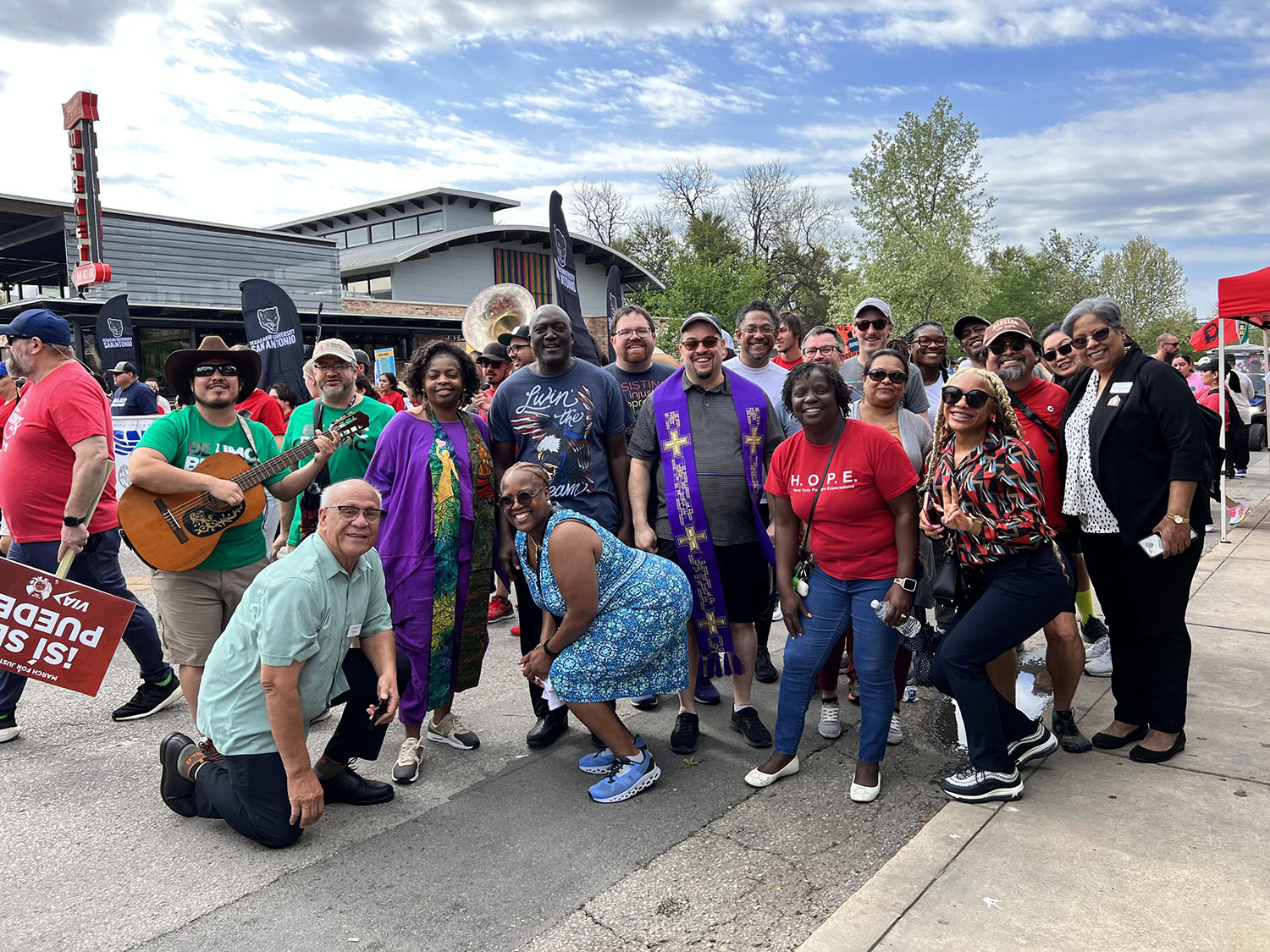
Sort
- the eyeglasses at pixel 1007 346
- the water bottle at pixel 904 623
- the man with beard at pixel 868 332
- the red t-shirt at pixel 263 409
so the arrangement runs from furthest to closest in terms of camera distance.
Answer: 1. the red t-shirt at pixel 263 409
2. the man with beard at pixel 868 332
3. the eyeglasses at pixel 1007 346
4. the water bottle at pixel 904 623

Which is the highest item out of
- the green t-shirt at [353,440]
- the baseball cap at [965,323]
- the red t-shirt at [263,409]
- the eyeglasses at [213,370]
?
the baseball cap at [965,323]

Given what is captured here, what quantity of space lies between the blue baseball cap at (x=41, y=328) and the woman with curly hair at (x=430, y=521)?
1895 millimetres

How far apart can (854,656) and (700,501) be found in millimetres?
1022

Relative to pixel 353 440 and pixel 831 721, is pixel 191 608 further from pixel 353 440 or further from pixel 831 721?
pixel 831 721

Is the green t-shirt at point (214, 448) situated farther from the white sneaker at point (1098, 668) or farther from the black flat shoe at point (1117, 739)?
the white sneaker at point (1098, 668)

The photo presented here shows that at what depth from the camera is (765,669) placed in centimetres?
499

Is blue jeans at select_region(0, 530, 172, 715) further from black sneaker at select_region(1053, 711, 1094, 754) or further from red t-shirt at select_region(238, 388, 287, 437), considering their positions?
black sneaker at select_region(1053, 711, 1094, 754)

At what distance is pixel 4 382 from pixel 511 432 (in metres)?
5.54

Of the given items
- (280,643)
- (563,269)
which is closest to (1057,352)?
(563,269)

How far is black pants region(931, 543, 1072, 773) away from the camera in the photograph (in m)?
3.25

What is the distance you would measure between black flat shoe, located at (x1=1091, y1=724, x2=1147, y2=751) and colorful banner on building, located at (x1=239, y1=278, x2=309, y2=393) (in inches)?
347

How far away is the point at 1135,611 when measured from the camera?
3711mm

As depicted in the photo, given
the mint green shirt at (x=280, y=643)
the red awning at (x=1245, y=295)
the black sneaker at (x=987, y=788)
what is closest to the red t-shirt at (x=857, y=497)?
the black sneaker at (x=987, y=788)

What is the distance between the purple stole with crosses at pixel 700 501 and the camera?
13.5ft
